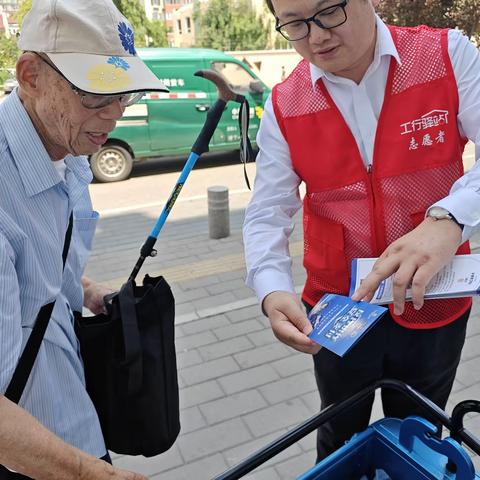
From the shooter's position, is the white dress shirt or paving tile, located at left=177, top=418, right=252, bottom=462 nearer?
the white dress shirt

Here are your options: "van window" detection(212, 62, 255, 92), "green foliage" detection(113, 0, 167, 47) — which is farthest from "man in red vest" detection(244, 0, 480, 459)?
"green foliage" detection(113, 0, 167, 47)

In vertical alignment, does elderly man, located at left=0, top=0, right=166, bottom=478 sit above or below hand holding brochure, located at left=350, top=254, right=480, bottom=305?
above

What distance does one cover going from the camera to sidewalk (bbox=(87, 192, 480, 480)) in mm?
2500

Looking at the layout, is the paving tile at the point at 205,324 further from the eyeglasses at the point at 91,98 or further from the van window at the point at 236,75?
the van window at the point at 236,75

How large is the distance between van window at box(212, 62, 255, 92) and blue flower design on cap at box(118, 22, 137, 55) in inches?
301

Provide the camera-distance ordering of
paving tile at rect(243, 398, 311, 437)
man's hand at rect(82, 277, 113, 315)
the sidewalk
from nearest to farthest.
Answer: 1. man's hand at rect(82, 277, 113, 315)
2. the sidewalk
3. paving tile at rect(243, 398, 311, 437)

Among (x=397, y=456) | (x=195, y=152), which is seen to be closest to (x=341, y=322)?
(x=397, y=456)

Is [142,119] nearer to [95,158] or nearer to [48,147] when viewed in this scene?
[95,158]

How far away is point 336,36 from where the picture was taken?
A: 1300mm

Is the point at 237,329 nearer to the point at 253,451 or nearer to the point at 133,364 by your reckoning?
the point at 253,451

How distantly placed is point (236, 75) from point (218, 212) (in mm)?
4193

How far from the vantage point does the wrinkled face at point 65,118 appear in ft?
3.73

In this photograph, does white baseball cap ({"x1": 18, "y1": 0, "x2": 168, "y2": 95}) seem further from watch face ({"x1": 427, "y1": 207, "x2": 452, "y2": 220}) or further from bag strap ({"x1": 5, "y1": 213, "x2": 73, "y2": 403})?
watch face ({"x1": 427, "y1": 207, "x2": 452, "y2": 220})

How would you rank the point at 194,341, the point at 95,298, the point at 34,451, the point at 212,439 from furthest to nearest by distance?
the point at 194,341
the point at 212,439
the point at 95,298
the point at 34,451
